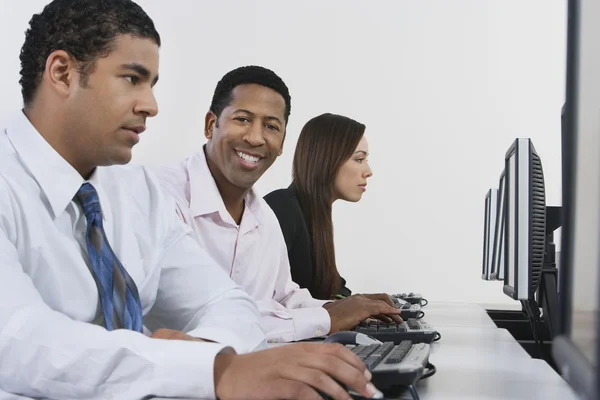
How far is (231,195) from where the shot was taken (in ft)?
7.74

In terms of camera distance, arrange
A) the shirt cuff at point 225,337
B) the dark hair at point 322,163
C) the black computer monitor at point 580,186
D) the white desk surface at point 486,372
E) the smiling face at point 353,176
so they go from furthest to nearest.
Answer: the smiling face at point 353,176 → the dark hair at point 322,163 → the shirt cuff at point 225,337 → the white desk surface at point 486,372 → the black computer monitor at point 580,186

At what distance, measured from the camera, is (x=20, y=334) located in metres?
0.99

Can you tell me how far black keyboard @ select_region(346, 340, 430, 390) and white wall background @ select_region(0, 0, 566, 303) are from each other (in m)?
4.32

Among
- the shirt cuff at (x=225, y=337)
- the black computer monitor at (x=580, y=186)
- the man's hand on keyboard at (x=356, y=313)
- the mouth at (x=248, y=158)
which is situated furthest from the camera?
the mouth at (x=248, y=158)

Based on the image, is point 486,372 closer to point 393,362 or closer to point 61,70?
point 393,362

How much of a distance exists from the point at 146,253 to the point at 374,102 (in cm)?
434

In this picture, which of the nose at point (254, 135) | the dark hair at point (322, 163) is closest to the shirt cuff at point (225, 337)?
the nose at point (254, 135)

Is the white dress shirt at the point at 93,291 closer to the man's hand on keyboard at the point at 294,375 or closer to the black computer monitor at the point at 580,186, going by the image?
the man's hand on keyboard at the point at 294,375

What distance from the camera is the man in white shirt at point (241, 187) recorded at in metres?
2.21

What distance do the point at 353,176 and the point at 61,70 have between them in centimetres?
228

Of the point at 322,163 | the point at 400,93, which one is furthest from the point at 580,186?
the point at 400,93

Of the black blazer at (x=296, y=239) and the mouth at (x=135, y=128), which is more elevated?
the mouth at (x=135, y=128)

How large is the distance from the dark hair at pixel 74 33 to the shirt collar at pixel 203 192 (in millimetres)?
776

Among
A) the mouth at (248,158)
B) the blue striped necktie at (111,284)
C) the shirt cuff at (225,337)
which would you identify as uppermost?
the mouth at (248,158)
